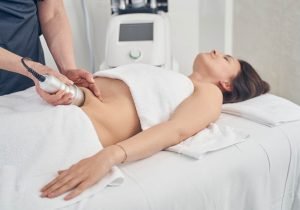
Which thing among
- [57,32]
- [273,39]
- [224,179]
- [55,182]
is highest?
[57,32]

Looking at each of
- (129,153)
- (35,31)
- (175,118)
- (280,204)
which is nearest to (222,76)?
(175,118)

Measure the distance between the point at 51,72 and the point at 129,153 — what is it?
12.4 inches

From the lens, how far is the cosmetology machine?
1930mm

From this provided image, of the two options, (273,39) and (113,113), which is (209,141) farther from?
(273,39)

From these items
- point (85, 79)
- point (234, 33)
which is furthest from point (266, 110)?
point (234, 33)

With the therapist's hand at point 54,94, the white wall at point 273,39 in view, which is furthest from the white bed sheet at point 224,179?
the white wall at point 273,39

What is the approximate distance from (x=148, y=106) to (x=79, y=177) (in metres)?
0.41

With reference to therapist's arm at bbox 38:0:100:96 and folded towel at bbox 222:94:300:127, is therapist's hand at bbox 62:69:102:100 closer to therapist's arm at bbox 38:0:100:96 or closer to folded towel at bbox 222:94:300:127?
therapist's arm at bbox 38:0:100:96

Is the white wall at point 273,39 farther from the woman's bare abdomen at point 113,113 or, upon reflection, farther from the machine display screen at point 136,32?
the woman's bare abdomen at point 113,113

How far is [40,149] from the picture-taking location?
111 centimetres

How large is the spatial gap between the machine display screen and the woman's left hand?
1027 millimetres

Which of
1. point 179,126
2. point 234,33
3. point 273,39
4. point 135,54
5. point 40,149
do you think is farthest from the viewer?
point 234,33

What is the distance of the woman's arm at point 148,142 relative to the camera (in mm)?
1010

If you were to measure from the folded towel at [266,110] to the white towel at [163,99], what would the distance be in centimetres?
16
